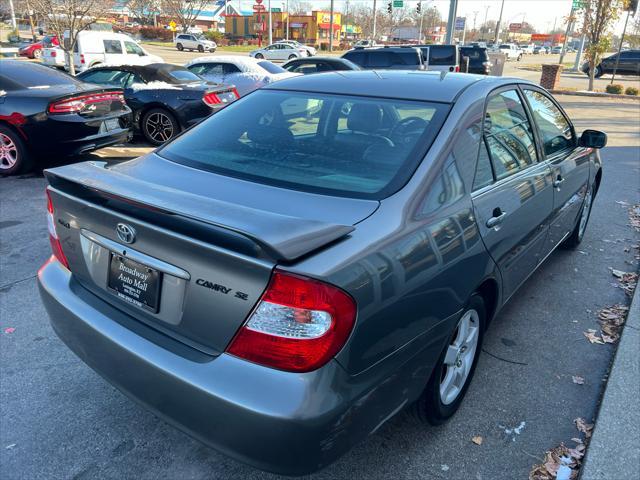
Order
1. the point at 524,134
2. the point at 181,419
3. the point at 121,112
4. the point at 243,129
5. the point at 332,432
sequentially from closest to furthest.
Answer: the point at 332,432
the point at 181,419
the point at 243,129
the point at 524,134
the point at 121,112

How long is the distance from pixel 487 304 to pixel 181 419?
176 centimetres

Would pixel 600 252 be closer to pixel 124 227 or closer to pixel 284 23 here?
pixel 124 227

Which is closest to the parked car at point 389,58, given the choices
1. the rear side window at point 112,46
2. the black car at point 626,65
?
the rear side window at point 112,46

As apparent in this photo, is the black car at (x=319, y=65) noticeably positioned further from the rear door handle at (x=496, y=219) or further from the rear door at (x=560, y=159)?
the rear door handle at (x=496, y=219)

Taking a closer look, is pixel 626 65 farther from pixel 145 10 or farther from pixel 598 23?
pixel 145 10

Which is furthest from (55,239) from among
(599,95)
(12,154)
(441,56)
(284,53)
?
(284,53)

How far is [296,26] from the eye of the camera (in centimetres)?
7762

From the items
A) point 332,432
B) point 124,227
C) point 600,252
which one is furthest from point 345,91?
point 600,252

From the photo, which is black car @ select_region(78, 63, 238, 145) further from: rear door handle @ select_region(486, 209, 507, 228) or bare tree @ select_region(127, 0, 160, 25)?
bare tree @ select_region(127, 0, 160, 25)

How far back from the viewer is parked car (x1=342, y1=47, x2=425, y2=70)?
1520 centimetres

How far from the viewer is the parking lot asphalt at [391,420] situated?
2.39 metres

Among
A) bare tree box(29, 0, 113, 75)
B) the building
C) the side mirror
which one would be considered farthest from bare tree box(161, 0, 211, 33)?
the side mirror

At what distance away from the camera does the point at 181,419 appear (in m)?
1.94

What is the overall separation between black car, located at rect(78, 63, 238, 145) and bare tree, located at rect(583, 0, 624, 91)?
17944 mm
